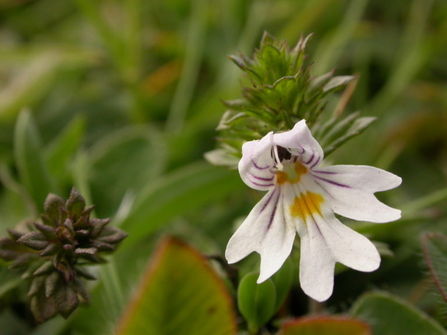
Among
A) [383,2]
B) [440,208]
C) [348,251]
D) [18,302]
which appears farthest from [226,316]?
[383,2]

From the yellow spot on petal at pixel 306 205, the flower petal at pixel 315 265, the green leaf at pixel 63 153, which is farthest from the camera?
the green leaf at pixel 63 153

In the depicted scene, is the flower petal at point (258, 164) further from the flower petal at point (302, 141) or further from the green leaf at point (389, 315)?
the green leaf at point (389, 315)

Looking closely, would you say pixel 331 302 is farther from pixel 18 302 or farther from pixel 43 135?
pixel 43 135

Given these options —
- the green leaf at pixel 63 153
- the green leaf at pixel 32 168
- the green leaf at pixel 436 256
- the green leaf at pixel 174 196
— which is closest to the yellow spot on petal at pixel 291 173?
the green leaf at pixel 436 256

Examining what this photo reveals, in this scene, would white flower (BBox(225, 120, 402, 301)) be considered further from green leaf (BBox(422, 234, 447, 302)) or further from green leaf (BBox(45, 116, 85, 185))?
green leaf (BBox(45, 116, 85, 185))

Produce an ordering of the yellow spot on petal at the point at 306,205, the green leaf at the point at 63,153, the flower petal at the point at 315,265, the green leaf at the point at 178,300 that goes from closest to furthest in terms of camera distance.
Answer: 1. the green leaf at the point at 178,300
2. the flower petal at the point at 315,265
3. the yellow spot on petal at the point at 306,205
4. the green leaf at the point at 63,153

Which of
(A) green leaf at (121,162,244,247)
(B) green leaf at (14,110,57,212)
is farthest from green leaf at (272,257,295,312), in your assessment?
(B) green leaf at (14,110,57,212)

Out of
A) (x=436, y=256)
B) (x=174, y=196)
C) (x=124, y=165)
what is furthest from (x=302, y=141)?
(x=124, y=165)

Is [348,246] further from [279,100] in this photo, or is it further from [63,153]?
[63,153]
